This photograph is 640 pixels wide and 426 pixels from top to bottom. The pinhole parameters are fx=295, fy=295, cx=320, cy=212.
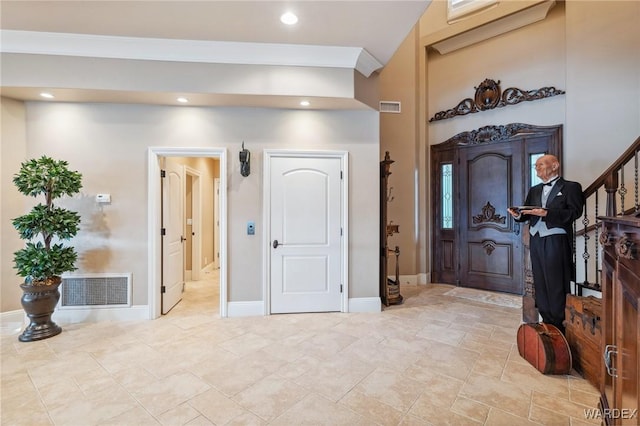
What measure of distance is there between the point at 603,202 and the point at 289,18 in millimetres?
4391

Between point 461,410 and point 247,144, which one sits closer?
point 461,410

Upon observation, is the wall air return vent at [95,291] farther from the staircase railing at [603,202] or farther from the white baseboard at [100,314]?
the staircase railing at [603,202]

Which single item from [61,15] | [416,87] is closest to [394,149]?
[416,87]

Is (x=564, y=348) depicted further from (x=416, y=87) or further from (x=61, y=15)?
(x=61, y=15)

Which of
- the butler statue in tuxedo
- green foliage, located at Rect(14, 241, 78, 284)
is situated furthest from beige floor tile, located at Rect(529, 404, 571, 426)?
green foliage, located at Rect(14, 241, 78, 284)

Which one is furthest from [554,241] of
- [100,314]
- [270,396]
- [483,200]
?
[100,314]

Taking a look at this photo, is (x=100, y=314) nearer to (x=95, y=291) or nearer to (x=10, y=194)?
(x=95, y=291)

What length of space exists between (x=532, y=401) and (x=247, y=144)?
11.9 ft

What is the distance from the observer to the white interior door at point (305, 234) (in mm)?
3758

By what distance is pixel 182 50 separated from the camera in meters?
3.22

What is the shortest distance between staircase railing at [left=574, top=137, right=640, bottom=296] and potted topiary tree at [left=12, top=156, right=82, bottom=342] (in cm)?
485

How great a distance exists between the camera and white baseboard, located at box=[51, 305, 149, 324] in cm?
353

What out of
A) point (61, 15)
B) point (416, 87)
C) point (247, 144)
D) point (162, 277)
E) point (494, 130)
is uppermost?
point (416, 87)

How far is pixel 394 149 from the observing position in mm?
5266
